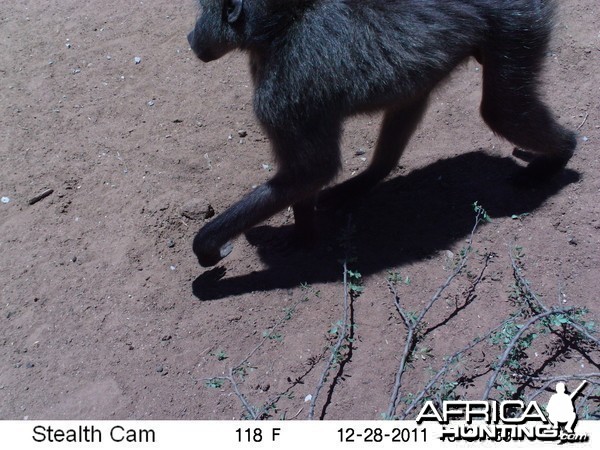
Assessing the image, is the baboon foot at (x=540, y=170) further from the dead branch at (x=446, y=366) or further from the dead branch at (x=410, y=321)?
the dead branch at (x=446, y=366)

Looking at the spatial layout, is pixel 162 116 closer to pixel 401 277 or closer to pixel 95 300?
pixel 95 300

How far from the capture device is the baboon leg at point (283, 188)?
380 centimetres

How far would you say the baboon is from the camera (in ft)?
12.0

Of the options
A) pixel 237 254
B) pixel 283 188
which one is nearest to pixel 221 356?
pixel 237 254

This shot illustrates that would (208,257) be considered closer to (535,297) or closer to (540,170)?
(535,297)

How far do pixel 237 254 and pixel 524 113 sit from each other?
221cm

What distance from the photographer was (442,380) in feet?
11.3

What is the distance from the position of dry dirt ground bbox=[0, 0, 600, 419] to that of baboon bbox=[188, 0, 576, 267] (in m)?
0.57

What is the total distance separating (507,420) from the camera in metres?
3.03

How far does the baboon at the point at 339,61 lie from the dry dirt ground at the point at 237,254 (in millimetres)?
572

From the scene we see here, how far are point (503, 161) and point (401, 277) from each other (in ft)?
4.70

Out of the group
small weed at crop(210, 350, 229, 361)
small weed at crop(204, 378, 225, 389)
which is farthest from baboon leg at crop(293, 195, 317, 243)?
small weed at crop(204, 378, 225, 389)

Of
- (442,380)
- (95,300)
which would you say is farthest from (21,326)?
(442,380)

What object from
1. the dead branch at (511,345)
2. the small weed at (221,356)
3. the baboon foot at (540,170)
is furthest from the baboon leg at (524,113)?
the small weed at (221,356)
